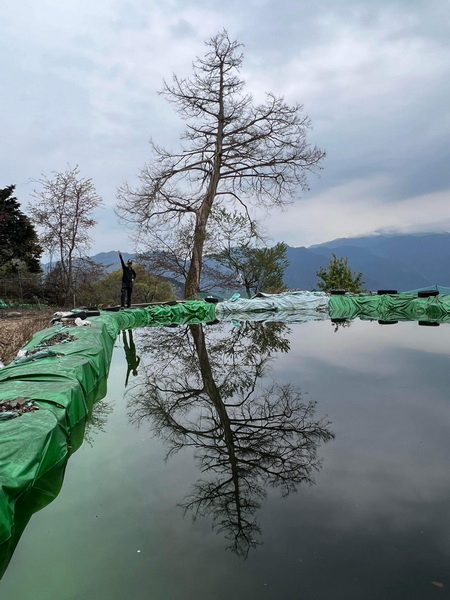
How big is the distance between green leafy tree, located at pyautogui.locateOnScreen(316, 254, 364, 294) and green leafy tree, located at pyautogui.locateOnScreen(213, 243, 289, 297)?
67.1 inches

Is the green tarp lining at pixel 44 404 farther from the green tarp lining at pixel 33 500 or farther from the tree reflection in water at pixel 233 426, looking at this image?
the tree reflection in water at pixel 233 426

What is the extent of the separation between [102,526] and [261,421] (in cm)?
200

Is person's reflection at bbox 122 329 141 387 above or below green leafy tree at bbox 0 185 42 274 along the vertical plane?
below

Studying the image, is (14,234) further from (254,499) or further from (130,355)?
(254,499)

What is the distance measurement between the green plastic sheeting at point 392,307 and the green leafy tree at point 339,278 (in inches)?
88.7

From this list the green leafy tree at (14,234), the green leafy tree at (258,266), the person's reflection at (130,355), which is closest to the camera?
the person's reflection at (130,355)

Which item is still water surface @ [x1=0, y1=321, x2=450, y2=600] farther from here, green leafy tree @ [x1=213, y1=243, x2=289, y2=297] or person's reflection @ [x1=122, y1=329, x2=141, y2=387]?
green leafy tree @ [x1=213, y1=243, x2=289, y2=297]

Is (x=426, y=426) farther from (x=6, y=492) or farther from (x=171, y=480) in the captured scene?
(x=6, y=492)

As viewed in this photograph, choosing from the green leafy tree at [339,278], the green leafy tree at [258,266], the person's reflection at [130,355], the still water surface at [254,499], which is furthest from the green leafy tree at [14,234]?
the green leafy tree at [339,278]

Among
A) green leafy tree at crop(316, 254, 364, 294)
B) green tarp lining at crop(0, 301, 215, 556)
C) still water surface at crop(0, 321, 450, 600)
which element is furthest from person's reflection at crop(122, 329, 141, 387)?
green leafy tree at crop(316, 254, 364, 294)

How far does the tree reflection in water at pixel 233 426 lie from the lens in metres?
2.61

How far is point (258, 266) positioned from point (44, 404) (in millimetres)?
13890

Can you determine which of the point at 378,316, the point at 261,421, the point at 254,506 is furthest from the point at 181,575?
the point at 378,316

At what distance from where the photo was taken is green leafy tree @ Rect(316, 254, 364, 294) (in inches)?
618
